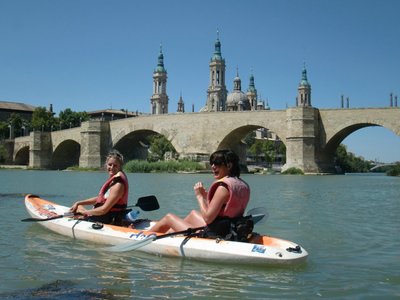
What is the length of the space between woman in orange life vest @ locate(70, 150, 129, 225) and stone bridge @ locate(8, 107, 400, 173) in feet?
112

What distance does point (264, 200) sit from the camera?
52.0 feet

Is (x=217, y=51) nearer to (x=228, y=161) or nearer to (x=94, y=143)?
(x=94, y=143)

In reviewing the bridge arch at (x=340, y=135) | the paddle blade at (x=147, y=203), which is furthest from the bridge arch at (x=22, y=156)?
the paddle blade at (x=147, y=203)

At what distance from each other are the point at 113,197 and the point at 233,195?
7.29ft

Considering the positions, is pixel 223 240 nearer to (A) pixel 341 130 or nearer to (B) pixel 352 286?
(B) pixel 352 286

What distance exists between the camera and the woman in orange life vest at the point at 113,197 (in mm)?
7637

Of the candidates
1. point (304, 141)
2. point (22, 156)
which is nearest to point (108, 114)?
point (22, 156)

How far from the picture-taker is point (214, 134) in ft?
157

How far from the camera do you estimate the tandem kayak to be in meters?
5.89

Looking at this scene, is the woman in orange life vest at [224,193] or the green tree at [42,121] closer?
the woman in orange life vest at [224,193]

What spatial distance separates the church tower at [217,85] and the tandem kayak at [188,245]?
79.9m

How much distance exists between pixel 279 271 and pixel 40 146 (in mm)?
59652

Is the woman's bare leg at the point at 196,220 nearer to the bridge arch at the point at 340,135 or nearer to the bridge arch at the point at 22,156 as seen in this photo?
the bridge arch at the point at 340,135

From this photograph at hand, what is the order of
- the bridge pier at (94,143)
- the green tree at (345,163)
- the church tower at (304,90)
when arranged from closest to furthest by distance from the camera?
the bridge pier at (94,143) < the green tree at (345,163) < the church tower at (304,90)
